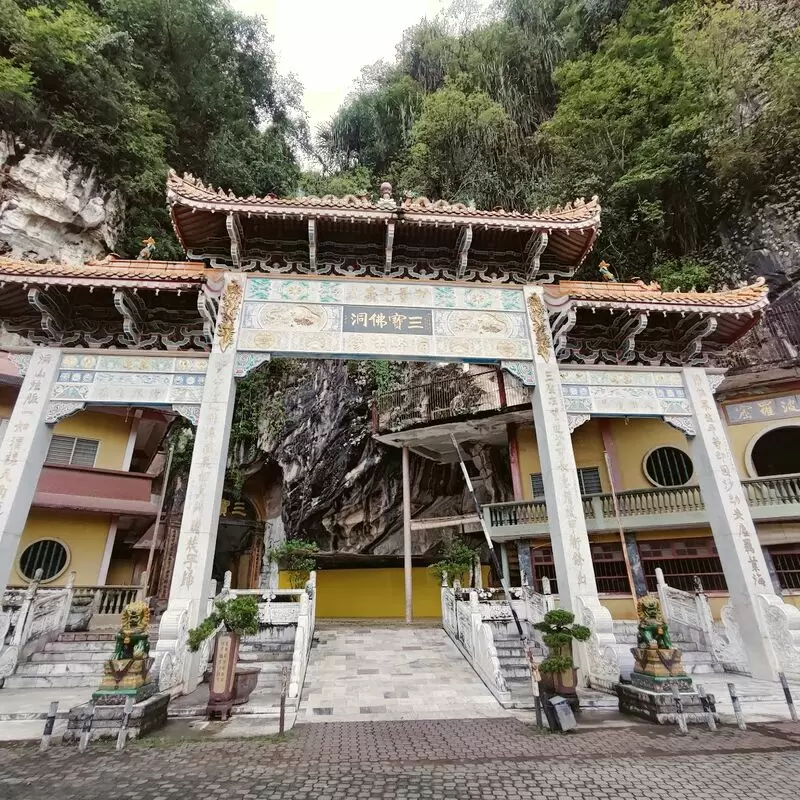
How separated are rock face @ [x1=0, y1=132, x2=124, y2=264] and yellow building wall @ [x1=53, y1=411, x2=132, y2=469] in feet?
21.1

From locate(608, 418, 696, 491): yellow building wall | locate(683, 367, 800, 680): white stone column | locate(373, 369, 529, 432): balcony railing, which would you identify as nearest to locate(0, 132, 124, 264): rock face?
locate(373, 369, 529, 432): balcony railing

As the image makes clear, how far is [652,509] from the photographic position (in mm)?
14500

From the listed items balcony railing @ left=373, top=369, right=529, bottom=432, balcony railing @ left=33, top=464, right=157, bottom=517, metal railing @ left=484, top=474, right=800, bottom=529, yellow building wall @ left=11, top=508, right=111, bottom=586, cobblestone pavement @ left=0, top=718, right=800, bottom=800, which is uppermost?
balcony railing @ left=373, top=369, right=529, bottom=432

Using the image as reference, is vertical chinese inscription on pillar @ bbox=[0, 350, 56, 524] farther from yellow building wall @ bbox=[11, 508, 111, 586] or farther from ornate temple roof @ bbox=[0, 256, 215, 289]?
yellow building wall @ bbox=[11, 508, 111, 586]

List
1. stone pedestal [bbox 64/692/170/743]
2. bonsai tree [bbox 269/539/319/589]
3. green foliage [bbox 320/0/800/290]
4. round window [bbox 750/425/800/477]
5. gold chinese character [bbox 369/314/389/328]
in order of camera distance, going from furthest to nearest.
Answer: green foliage [bbox 320/0/800/290] < round window [bbox 750/425/800/477] < bonsai tree [bbox 269/539/319/589] < gold chinese character [bbox 369/314/389/328] < stone pedestal [bbox 64/692/170/743]

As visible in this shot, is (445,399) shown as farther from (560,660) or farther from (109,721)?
(109,721)

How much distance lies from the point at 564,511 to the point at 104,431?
1508cm

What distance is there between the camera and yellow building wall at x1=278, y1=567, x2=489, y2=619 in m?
19.6

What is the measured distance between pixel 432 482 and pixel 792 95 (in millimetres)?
19678

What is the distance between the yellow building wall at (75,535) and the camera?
13.8 meters

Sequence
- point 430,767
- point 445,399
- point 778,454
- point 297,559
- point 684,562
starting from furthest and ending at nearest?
point 445,399
point 778,454
point 297,559
point 684,562
point 430,767

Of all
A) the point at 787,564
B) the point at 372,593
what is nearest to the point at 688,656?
the point at 787,564

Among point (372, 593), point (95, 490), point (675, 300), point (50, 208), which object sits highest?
point (50, 208)

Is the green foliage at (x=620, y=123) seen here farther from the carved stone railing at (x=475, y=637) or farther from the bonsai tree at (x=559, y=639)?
the bonsai tree at (x=559, y=639)
